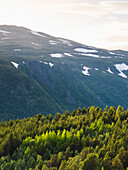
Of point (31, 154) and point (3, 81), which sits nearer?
point (31, 154)

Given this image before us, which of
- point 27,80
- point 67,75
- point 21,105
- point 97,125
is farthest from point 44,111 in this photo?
point 97,125

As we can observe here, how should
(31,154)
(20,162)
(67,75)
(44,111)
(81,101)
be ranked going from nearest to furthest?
(20,162), (31,154), (44,111), (81,101), (67,75)

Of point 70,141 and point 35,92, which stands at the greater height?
point 70,141

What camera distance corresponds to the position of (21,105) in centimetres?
13162

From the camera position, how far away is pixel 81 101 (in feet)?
575

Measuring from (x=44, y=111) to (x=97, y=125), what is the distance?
291 feet

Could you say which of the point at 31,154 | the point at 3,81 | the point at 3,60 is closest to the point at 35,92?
the point at 3,81

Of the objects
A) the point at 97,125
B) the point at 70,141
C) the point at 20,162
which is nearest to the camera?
the point at 20,162

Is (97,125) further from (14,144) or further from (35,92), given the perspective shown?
(35,92)

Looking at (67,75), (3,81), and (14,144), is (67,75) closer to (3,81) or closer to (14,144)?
(3,81)

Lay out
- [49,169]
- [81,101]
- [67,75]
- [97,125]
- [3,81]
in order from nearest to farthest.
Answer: [49,169]
[97,125]
[3,81]
[81,101]
[67,75]

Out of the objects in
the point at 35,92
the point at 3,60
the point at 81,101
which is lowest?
the point at 81,101

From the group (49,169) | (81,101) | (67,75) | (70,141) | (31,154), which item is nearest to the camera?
(49,169)

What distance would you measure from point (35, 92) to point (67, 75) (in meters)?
60.8
